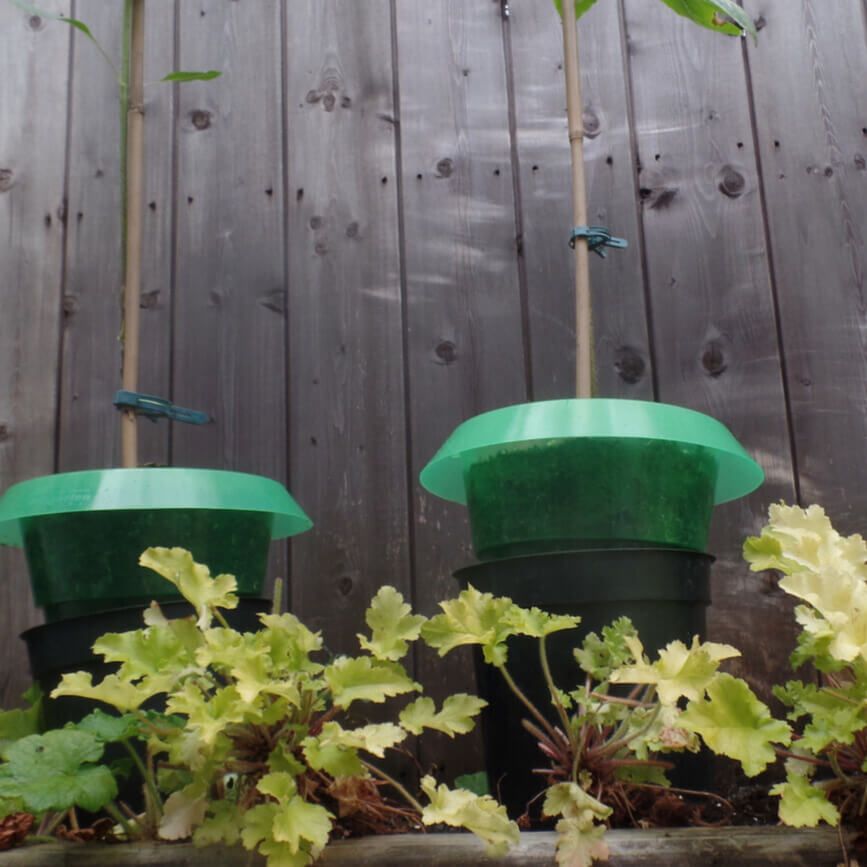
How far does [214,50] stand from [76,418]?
554 millimetres

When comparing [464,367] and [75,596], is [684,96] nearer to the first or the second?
[464,367]

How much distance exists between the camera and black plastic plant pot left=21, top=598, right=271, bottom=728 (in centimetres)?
89

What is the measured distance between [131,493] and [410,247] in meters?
0.58

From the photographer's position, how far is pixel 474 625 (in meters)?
0.77

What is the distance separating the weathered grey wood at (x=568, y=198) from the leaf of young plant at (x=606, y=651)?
0.51 meters

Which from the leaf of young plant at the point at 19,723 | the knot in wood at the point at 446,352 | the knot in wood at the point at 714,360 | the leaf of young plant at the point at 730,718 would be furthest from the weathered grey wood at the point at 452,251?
the leaf of young plant at the point at 730,718

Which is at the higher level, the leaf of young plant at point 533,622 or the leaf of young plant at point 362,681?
the leaf of young plant at point 533,622

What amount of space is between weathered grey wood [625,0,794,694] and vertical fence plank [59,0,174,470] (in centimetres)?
65

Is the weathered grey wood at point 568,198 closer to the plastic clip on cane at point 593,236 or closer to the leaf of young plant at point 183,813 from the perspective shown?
the plastic clip on cane at point 593,236

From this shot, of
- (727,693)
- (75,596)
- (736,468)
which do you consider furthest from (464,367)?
(727,693)

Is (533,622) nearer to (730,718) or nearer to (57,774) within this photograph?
(730,718)

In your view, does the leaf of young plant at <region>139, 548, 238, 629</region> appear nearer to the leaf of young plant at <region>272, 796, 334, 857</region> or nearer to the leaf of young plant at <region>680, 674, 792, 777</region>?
the leaf of young plant at <region>272, 796, 334, 857</region>

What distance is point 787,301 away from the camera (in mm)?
1284

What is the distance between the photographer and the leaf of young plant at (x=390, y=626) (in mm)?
771
